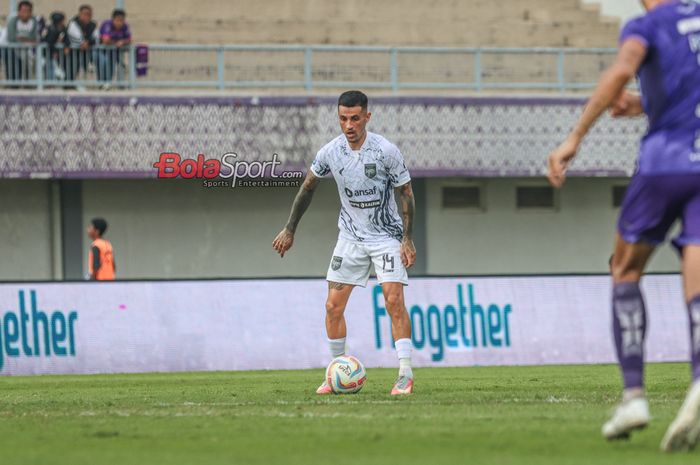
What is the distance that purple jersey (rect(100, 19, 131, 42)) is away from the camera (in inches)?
1044

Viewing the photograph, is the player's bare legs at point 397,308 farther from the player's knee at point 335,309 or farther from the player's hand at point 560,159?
the player's hand at point 560,159

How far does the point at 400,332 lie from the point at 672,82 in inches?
201

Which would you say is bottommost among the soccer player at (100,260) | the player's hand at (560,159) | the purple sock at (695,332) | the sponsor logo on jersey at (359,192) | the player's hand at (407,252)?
the soccer player at (100,260)

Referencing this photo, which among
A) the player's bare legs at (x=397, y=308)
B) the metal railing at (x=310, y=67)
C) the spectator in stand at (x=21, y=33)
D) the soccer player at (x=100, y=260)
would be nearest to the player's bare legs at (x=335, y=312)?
the player's bare legs at (x=397, y=308)

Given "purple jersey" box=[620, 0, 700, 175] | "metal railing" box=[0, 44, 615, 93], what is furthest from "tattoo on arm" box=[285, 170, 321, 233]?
"metal railing" box=[0, 44, 615, 93]

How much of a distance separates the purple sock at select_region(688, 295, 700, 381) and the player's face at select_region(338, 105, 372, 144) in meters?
4.98

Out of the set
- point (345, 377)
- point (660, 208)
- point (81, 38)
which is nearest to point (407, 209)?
point (345, 377)

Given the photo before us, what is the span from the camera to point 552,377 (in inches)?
581

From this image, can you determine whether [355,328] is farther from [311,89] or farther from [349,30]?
[349,30]

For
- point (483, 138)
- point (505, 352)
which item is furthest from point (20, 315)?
point (483, 138)

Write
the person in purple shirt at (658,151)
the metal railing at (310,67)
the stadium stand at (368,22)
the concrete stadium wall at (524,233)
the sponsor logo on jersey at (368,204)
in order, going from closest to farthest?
1. the person in purple shirt at (658,151)
2. the sponsor logo on jersey at (368,204)
3. the metal railing at (310,67)
4. the stadium stand at (368,22)
5. the concrete stadium wall at (524,233)

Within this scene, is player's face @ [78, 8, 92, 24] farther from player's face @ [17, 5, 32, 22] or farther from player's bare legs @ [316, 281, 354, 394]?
player's bare legs @ [316, 281, 354, 394]

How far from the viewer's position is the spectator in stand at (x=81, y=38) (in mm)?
26453

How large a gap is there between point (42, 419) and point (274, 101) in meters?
19.2
